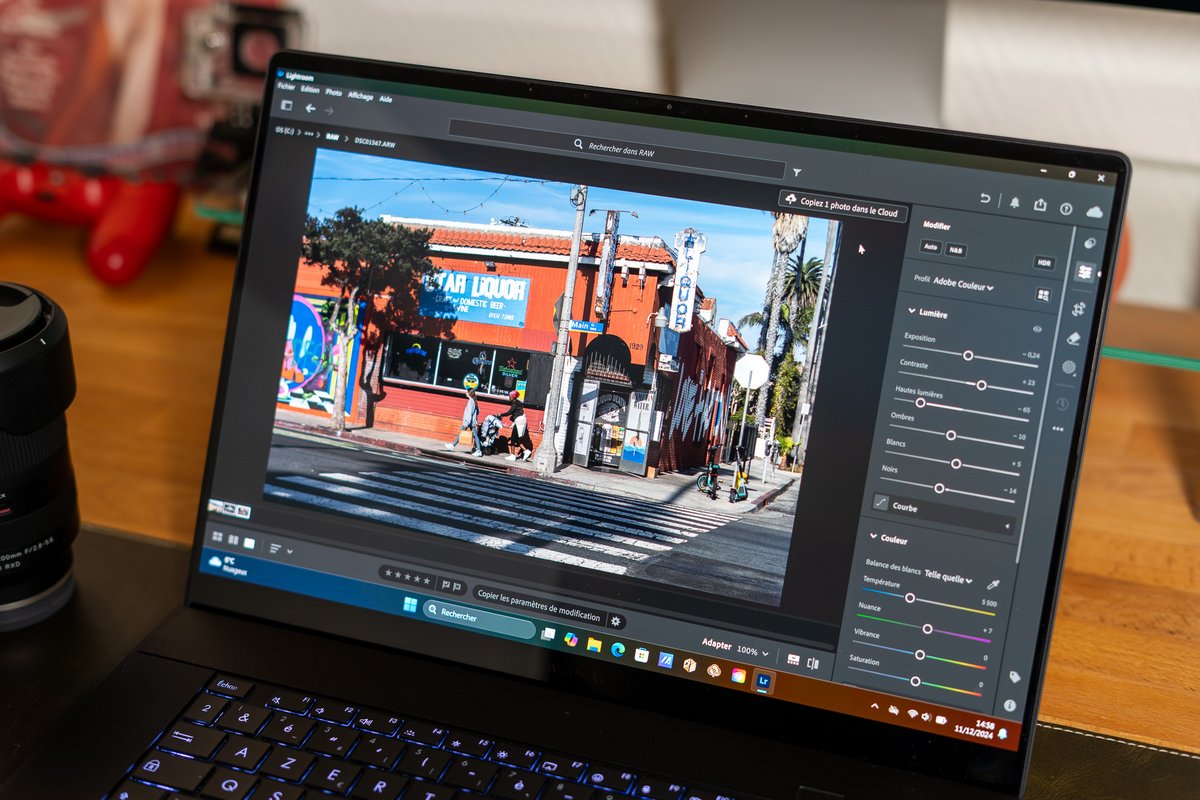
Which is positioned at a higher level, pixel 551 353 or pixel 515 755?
pixel 551 353

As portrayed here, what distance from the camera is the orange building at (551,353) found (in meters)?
0.61

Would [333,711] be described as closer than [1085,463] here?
Yes

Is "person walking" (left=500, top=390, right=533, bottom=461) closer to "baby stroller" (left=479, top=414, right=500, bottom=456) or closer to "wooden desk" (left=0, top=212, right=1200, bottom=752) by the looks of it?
"baby stroller" (left=479, top=414, right=500, bottom=456)

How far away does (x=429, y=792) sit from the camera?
528mm

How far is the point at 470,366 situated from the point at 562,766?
25 centimetres

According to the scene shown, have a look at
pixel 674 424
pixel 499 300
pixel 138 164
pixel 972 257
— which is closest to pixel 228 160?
pixel 138 164

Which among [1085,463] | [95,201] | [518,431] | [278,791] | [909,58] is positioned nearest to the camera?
[278,791]

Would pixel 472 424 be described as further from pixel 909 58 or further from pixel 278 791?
pixel 909 58

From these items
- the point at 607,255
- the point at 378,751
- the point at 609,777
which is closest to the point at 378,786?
the point at 378,751

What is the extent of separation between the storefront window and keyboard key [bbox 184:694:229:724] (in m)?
0.22

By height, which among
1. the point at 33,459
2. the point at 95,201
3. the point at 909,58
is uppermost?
the point at 909,58

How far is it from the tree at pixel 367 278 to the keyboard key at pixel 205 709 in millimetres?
179

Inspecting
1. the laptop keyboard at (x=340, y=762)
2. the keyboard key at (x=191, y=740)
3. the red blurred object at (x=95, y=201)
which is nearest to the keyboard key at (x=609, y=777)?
the laptop keyboard at (x=340, y=762)

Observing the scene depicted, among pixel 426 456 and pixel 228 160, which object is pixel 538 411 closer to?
pixel 426 456
